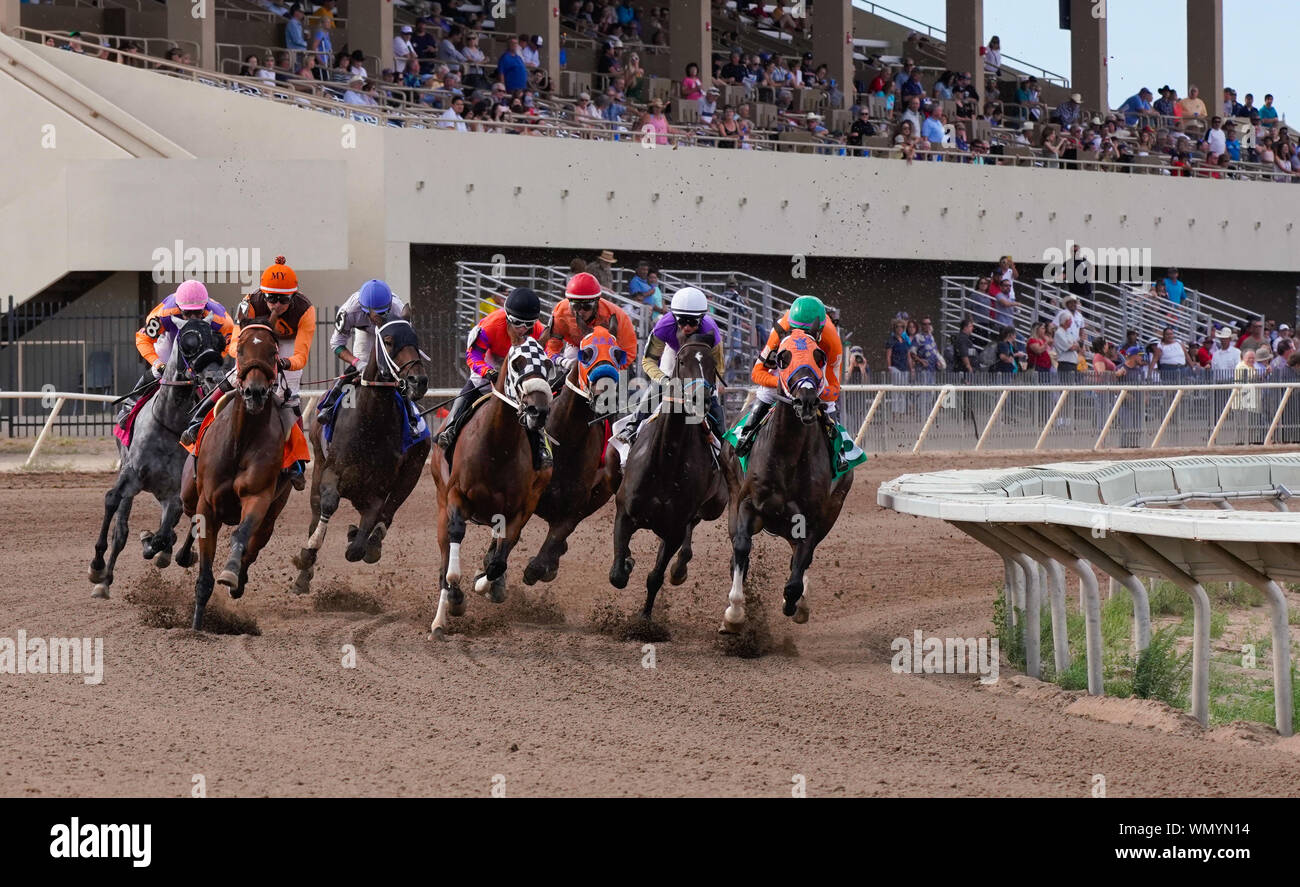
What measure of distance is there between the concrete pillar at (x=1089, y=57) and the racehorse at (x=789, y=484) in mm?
26760

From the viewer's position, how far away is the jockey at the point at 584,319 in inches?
408

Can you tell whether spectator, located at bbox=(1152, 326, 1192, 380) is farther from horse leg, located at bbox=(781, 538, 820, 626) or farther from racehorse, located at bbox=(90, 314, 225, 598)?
racehorse, located at bbox=(90, 314, 225, 598)

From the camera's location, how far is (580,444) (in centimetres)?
1035

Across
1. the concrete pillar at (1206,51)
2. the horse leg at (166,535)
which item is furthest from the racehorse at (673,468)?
the concrete pillar at (1206,51)

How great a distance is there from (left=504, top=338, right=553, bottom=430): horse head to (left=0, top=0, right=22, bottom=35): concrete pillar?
1518cm

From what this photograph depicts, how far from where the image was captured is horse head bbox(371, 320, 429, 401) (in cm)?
1041

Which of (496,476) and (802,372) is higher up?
(802,372)

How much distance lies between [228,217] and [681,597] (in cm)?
1179

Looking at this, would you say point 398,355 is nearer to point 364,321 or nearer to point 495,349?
point 364,321

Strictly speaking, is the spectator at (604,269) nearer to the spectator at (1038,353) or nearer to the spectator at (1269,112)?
the spectator at (1038,353)

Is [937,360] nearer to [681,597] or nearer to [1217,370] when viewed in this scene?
[1217,370]

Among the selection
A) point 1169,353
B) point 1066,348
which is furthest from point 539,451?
point 1169,353

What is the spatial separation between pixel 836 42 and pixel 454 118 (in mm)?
9633
